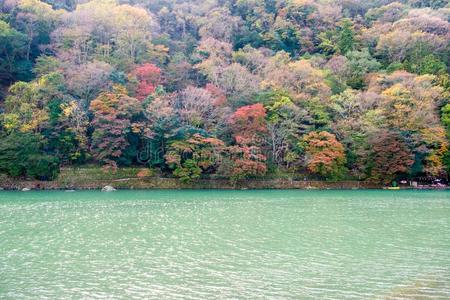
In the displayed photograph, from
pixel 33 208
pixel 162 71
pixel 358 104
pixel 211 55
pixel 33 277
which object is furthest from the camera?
pixel 211 55

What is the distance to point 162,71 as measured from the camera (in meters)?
53.0

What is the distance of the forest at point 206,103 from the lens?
4172 cm

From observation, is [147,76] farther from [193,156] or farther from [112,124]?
[193,156]

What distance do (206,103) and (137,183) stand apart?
1033 cm

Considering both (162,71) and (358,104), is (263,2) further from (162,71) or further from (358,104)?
(358,104)

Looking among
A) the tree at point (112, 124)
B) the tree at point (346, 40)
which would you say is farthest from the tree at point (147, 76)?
the tree at point (346, 40)

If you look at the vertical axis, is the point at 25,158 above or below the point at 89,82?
below

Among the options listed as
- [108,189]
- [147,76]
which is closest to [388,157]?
[108,189]

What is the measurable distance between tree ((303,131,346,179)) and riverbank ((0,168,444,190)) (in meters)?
1.33

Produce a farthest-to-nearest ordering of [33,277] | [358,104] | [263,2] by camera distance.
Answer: [263,2], [358,104], [33,277]

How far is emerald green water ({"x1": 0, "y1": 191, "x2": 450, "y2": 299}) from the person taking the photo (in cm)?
1190

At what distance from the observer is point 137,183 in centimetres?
4138

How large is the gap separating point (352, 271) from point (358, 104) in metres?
35.7

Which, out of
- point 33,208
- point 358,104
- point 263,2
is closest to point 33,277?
point 33,208
